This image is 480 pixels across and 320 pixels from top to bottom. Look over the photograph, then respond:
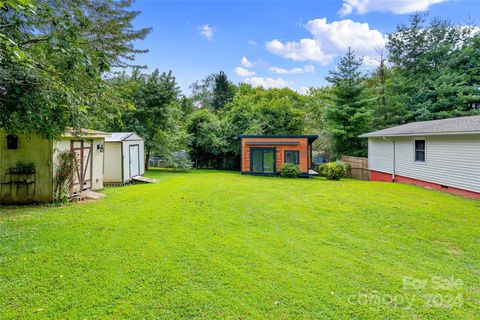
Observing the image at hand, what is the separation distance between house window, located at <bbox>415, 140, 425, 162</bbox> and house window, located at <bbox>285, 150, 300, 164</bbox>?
587 centimetres

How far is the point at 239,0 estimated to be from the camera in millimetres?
11766

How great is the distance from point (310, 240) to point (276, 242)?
1.99 feet

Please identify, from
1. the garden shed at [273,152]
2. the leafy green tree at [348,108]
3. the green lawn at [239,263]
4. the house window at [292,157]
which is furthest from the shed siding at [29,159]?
the leafy green tree at [348,108]

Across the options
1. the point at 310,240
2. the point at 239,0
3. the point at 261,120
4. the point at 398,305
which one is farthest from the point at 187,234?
the point at 261,120

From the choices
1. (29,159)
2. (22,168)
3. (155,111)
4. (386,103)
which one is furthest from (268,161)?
(386,103)

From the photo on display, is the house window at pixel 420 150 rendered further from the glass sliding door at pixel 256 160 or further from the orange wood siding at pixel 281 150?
the glass sliding door at pixel 256 160

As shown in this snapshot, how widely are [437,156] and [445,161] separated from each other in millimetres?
401

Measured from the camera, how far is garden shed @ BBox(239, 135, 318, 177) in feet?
47.5

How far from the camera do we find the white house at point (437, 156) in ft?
25.7

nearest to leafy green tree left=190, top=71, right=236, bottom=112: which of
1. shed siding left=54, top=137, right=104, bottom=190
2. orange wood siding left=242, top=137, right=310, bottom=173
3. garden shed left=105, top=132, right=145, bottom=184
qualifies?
orange wood siding left=242, top=137, right=310, bottom=173

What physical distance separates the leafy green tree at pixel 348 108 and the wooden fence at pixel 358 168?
2.14 meters

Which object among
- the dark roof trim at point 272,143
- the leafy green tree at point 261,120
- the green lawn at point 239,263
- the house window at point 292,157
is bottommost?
the green lawn at point 239,263

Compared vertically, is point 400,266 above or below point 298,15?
below

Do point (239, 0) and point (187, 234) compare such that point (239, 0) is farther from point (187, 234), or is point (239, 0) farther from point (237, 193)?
point (187, 234)
